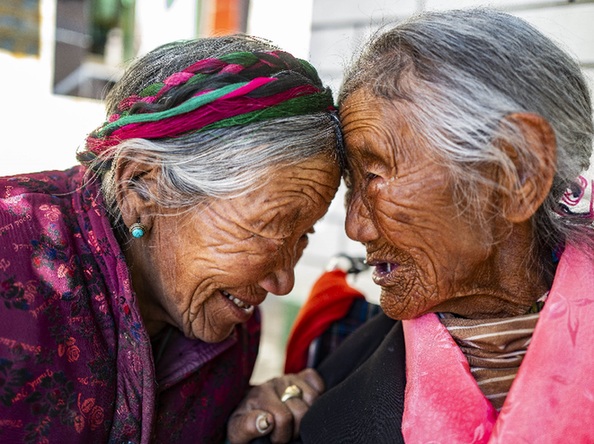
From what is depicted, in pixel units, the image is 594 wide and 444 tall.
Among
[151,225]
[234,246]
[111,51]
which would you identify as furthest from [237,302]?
[111,51]

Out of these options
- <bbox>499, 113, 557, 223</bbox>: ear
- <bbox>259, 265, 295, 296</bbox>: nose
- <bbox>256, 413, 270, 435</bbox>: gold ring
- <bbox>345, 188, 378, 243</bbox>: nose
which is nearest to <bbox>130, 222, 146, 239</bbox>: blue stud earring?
<bbox>259, 265, 295, 296</bbox>: nose

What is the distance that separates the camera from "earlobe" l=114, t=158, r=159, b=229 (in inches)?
68.4

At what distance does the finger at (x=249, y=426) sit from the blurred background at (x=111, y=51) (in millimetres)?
1906

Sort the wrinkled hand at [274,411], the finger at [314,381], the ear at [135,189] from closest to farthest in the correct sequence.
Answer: the ear at [135,189] < the wrinkled hand at [274,411] < the finger at [314,381]

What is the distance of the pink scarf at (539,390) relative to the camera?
4.90 feet

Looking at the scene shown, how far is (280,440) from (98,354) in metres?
0.70

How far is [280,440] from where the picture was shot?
202 centimetres

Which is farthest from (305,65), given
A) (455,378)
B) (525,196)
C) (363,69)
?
(455,378)

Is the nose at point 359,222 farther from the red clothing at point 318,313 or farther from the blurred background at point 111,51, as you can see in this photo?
the blurred background at point 111,51

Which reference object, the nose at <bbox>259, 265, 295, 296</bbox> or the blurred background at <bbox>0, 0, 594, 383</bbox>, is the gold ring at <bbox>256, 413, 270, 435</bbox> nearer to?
the nose at <bbox>259, 265, 295, 296</bbox>

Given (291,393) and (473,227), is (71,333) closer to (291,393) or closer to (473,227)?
(291,393)

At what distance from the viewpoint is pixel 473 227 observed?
5.40 feet

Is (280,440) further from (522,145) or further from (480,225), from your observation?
(522,145)

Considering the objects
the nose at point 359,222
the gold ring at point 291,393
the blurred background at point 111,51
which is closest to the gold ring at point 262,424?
the gold ring at point 291,393
